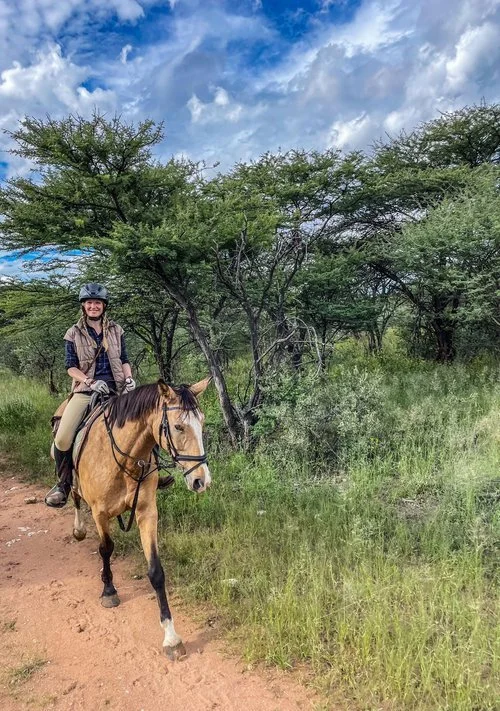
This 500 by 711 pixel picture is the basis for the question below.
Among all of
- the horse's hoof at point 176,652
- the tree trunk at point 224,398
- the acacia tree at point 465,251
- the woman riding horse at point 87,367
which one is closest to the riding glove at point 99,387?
the woman riding horse at point 87,367

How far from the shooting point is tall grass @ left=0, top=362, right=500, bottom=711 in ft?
9.04

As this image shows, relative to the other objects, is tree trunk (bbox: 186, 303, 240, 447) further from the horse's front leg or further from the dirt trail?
the horse's front leg

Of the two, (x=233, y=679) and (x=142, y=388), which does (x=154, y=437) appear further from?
(x=233, y=679)

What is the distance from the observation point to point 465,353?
11539 millimetres

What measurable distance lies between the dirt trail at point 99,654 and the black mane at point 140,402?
166 centimetres

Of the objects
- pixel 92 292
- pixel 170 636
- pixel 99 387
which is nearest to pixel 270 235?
pixel 92 292

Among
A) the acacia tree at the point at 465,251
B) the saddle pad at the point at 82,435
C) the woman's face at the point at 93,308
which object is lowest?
the saddle pad at the point at 82,435

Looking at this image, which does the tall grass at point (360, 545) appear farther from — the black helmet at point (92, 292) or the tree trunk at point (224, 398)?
the black helmet at point (92, 292)

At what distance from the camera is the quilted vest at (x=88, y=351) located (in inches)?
182

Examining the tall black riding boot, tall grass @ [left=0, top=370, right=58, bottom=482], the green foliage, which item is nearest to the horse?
the tall black riding boot

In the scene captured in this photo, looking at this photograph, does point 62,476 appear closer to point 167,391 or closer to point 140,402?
point 140,402

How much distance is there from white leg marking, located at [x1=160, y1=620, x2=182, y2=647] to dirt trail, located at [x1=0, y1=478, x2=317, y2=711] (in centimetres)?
12

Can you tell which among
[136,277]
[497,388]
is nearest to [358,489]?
[497,388]

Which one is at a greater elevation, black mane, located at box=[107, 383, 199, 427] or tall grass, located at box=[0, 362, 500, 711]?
black mane, located at box=[107, 383, 199, 427]
